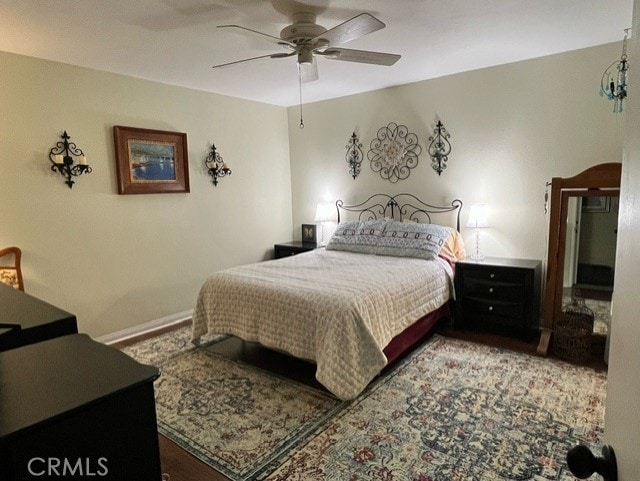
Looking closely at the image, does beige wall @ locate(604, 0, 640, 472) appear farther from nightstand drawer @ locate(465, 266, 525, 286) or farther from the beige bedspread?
nightstand drawer @ locate(465, 266, 525, 286)

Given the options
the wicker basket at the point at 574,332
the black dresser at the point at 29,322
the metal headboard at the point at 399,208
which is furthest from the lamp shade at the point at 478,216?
the black dresser at the point at 29,322

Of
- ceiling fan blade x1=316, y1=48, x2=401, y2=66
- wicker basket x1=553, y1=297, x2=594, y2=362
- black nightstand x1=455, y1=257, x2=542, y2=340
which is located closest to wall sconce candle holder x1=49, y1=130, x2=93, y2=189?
ceiling fan blade x1=316, y1=48, x2=401, y2=66

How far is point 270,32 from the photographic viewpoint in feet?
9.09

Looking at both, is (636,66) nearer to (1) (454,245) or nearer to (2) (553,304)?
(2) (553,304)

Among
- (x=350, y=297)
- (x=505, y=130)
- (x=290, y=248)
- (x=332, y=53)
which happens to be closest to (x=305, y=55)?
(x=332, y=53)

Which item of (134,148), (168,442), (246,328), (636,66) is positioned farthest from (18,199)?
(636,66)

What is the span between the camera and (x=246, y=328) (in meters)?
3.04

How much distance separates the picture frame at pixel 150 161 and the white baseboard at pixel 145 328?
53.5 inches

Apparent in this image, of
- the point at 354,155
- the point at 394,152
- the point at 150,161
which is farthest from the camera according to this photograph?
the point at 354,155

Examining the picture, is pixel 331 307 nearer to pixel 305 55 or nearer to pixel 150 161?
pixel 305 55

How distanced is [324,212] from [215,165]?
143cm

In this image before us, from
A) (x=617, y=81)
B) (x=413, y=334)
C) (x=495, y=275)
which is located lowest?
(x=413, y=334)

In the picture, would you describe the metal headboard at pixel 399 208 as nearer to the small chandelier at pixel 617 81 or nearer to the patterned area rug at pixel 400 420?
the small chandelier at pixel 617 81

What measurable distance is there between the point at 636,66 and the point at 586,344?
3147 mm
